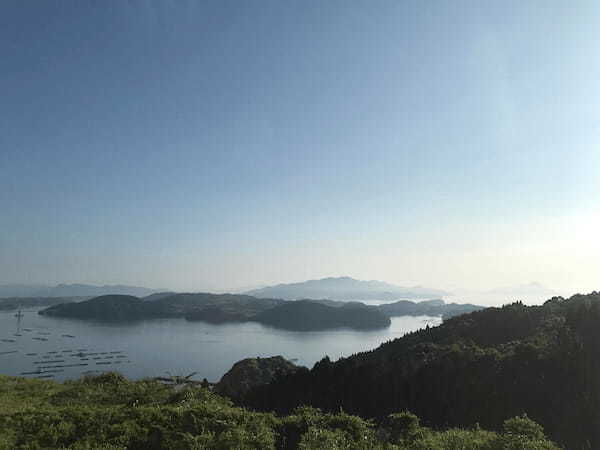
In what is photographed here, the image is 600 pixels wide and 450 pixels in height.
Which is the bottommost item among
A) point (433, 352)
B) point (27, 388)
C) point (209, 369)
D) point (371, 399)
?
point (209, 369)

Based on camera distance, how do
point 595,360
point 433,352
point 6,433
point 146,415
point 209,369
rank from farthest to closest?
point 209,369 → point 433,352 → point 595,360 → point 146,415 → point 6,433

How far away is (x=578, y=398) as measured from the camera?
40500 mm

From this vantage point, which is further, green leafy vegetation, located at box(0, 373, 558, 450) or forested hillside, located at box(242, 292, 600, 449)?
forested hillside, located at box(242, 292, 600, 449)

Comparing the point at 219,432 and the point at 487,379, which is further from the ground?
the point at 219,432

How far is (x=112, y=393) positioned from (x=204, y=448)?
34.3 ft

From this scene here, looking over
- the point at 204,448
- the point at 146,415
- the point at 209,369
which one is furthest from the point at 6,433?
the point at 209,369

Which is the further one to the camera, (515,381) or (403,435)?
(515,381)

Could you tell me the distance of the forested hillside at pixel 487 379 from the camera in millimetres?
42062

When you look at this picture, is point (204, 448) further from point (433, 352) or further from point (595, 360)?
point (433, 352)

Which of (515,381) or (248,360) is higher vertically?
(515,381)

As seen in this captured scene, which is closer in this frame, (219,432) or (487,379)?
(219,432)

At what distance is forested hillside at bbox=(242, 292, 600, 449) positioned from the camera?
42.1 m

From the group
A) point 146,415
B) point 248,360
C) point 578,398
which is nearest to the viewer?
point 146,415

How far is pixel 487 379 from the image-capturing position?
52.2 meters
